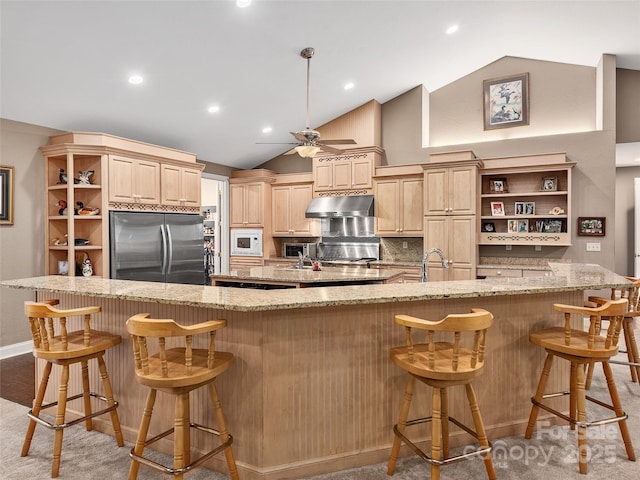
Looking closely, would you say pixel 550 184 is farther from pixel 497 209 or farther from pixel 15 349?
pixel 15 349

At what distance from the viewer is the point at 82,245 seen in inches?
182

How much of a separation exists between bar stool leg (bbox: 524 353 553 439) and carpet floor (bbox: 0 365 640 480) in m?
0.07

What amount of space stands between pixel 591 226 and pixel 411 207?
8.33 feet

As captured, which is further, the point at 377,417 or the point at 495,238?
the point at 495,238

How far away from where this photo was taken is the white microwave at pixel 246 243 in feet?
23.9

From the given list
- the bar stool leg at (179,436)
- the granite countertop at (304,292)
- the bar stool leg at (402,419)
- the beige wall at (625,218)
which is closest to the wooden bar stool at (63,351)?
the granite countertop at (304,292)

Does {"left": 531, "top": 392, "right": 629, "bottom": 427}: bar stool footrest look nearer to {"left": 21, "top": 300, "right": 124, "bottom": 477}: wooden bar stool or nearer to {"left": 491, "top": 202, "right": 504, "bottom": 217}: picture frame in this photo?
{"left": 21, "top": 300, "right": 124, "bottom": 477}: wooden bar stool

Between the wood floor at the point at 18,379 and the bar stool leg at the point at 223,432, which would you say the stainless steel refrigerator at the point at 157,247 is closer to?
the wood floor at the point at 18,379

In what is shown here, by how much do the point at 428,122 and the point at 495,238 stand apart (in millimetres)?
2270

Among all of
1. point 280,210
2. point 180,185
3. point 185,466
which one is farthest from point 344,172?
point 185,466

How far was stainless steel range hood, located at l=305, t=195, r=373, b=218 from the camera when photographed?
6.47 m

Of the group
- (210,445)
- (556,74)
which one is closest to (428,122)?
(556,74)

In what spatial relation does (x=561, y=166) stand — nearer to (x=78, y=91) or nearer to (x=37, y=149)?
(x=78, y=91)

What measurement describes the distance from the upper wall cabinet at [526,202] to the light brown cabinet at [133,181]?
15.5 ft
